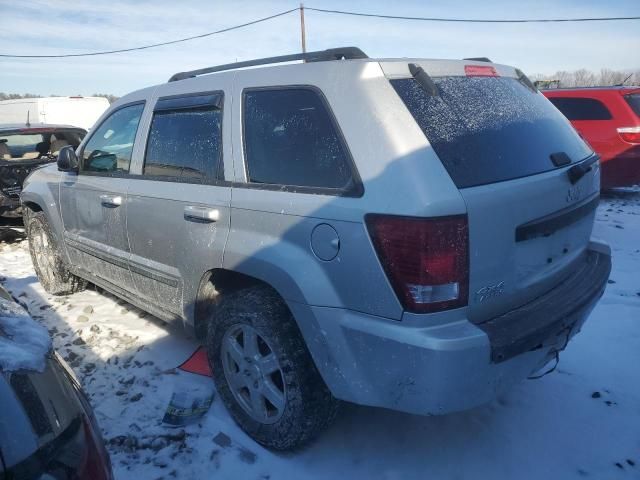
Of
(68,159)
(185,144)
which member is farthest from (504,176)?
(68,159)

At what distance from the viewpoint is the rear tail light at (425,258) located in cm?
178

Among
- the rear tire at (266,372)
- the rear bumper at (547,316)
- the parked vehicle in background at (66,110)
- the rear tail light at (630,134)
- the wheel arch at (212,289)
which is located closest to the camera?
the rear bumper at (547,316)

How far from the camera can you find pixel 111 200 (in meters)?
3.28

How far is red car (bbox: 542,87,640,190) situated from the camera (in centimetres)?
735

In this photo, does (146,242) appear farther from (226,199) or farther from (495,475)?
(495,475)

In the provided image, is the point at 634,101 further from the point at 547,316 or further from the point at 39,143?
the point at 39,143

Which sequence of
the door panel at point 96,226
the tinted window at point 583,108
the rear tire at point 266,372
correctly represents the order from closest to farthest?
the rear tire at point 266,372 → the door panel at point 96,226 → the tinted window at point 583,108

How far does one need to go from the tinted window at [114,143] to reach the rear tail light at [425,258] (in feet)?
7.18

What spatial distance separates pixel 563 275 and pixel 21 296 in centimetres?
469

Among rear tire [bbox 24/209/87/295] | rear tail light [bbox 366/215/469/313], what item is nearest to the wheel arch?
rear tail light [bbox 366/215/469/313]

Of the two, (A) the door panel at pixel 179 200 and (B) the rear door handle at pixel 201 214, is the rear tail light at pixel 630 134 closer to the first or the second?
(A) the door panel at pixel 179 200

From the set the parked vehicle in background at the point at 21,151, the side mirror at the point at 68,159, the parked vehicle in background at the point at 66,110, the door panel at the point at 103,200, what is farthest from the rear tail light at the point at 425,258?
the parked vehicle in background at the point at 66,110

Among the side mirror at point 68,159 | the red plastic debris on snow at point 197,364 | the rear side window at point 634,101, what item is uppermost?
the rear side window at point 634,101

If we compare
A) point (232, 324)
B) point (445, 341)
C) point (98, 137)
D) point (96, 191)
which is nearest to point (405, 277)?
point (445, 341)
